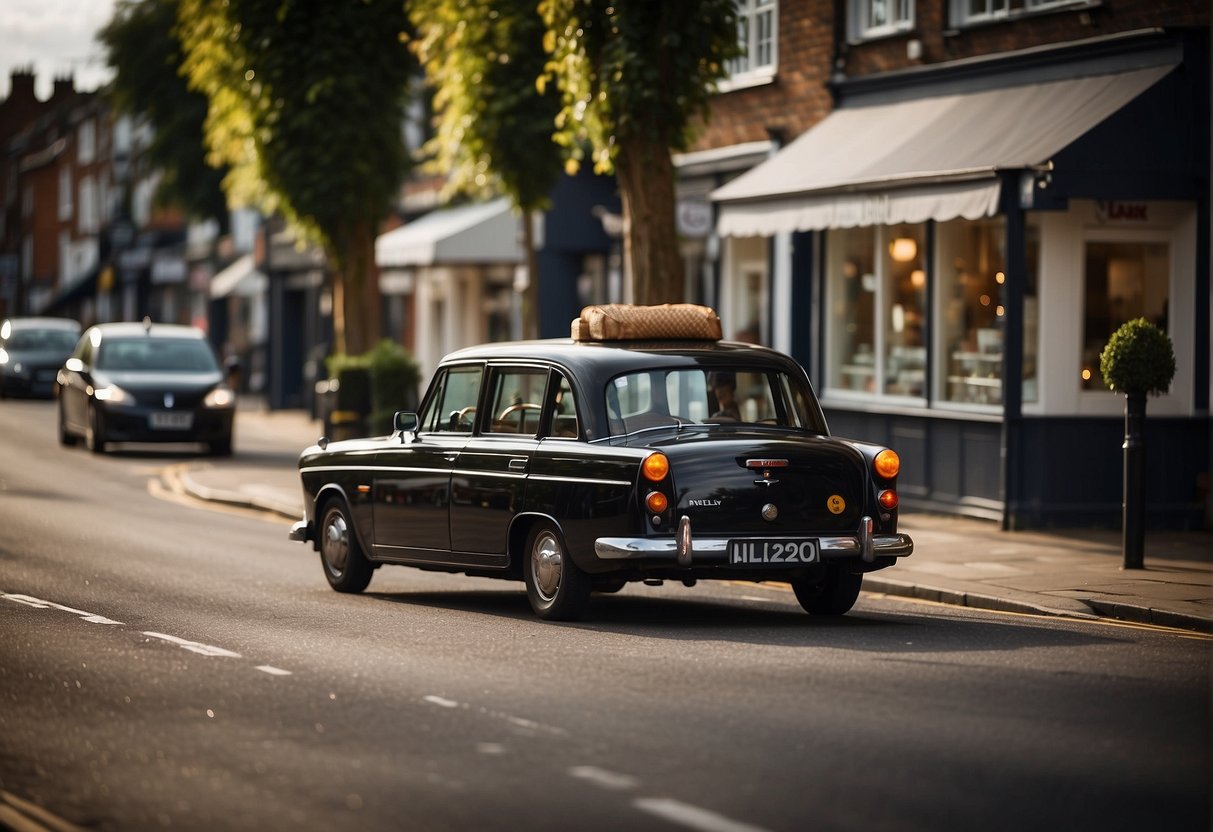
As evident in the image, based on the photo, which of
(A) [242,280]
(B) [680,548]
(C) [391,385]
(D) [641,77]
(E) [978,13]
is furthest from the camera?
(A) [242,280]

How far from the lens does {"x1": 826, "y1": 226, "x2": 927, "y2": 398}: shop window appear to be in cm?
2162

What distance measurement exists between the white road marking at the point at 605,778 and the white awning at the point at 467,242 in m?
25.7

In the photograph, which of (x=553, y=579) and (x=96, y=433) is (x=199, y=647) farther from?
(x=96, y=433)

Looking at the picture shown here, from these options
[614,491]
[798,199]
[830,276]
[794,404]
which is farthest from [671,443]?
[830,276]

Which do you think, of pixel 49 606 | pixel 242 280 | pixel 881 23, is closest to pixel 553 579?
pixel 49 606

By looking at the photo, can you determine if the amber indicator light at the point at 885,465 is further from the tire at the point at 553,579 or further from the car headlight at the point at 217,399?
the car headlight at the point at 217,399

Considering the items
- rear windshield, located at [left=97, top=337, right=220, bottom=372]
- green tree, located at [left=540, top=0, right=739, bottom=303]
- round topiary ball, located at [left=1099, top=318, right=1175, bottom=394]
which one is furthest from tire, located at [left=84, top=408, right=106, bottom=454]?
round topiary ball, located at [left=1099, top=318, right=1175, bottom=394]

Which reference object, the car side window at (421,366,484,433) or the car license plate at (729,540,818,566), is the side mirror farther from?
the car license plate at (729,540,818,566)

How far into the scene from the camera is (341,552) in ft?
46.2

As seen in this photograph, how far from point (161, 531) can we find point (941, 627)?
9.11 meters

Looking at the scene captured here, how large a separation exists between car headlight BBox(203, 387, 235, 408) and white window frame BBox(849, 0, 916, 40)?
33.9 ft

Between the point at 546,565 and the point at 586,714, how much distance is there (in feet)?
11.3

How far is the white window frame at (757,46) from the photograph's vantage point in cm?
2517

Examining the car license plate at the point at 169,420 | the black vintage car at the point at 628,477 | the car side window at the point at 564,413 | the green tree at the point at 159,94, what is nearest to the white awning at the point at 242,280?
the green tree at the point at 159,94
